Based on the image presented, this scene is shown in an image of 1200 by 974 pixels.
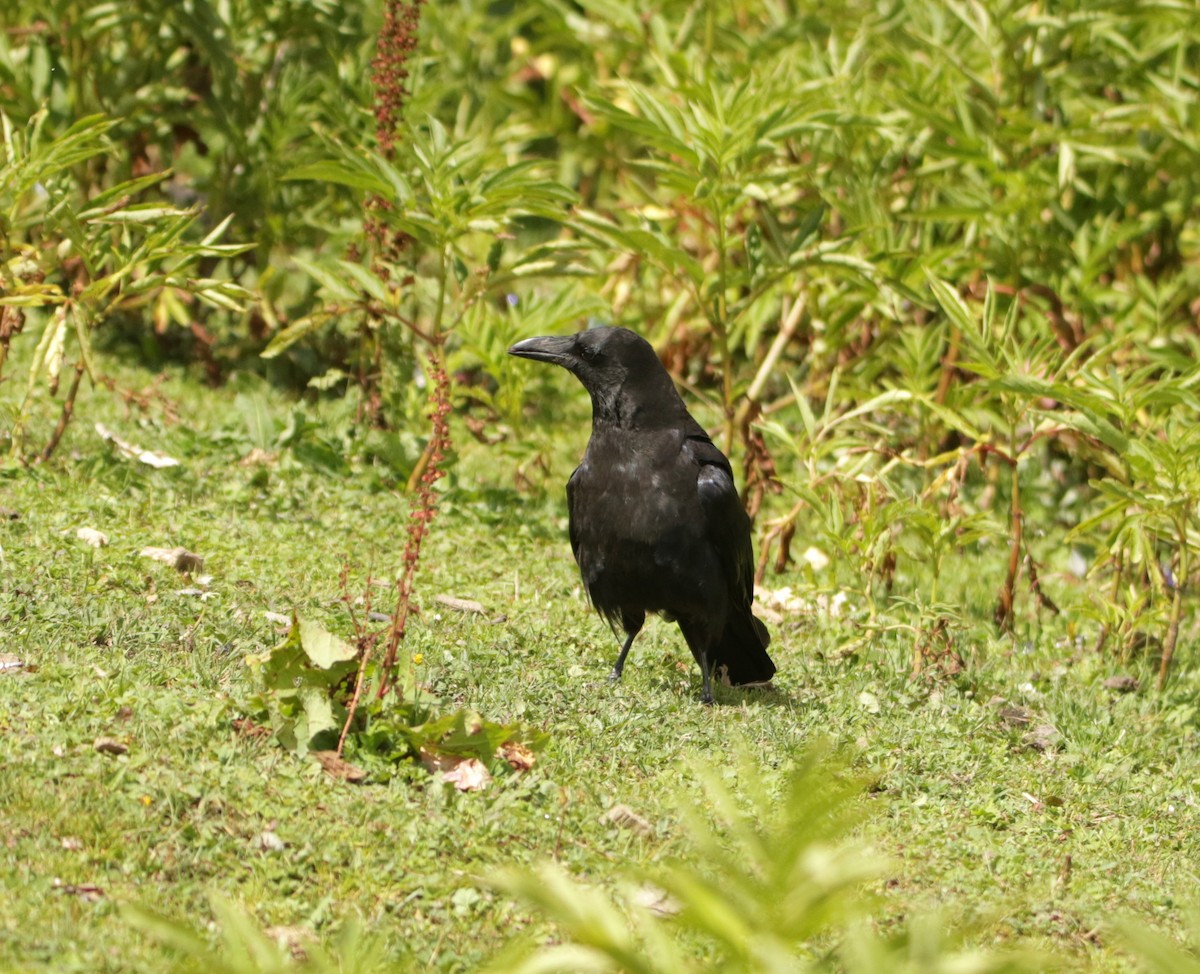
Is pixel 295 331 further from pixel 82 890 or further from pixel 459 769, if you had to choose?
pixel 82 890

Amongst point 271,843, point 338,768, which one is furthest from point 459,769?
point 271,843

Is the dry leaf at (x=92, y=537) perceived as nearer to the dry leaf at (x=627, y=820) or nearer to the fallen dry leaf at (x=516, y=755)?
the fallen dry leaf at (x=516, y=755)

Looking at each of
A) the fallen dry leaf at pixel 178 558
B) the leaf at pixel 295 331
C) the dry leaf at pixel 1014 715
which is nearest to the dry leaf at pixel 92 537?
the fallen dry leaf at pixel 178 558

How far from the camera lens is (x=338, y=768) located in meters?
4.08

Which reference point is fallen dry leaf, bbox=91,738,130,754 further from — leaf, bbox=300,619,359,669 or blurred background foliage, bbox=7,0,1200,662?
blurred background foliage, bbox=7,0,1200,662

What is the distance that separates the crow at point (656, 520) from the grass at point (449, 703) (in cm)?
21

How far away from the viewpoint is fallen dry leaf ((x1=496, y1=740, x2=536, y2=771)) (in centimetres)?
433

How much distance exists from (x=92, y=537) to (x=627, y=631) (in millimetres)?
1982

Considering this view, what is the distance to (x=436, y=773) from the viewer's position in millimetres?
4184

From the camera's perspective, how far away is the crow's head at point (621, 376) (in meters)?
5.54

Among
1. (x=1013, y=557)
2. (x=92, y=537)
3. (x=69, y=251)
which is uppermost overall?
(x=69, y=251)

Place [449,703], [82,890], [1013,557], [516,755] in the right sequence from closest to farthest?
[82,890], [516,755], [449,703], [1013,557]

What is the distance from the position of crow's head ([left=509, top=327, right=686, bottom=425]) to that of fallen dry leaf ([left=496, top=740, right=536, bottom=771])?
4.96 feet

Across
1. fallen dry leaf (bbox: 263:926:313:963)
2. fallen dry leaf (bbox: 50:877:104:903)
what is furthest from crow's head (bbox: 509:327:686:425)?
fallen dry leaf (bbox: 50:877:104:903)
